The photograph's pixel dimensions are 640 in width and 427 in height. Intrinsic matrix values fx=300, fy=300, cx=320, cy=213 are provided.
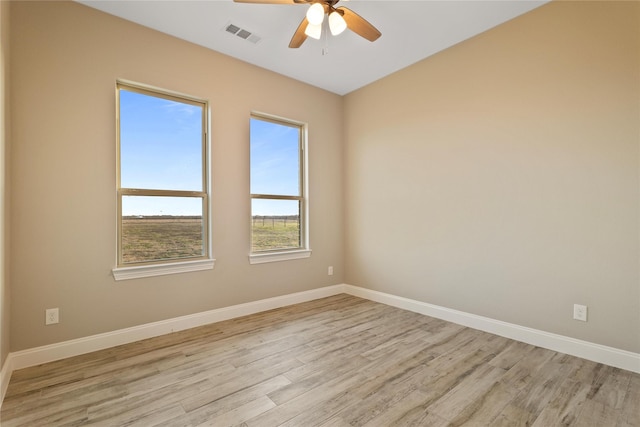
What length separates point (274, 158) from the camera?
4.00m

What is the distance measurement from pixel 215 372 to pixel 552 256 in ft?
9.86

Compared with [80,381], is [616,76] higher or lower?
higher

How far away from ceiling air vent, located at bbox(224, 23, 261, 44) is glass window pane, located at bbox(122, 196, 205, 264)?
1.75 metres

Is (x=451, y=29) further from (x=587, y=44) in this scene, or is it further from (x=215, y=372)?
(x=215, y=372)

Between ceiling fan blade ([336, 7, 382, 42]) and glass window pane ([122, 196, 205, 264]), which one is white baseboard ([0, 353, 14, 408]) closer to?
glass window pane ([122, 196, 205, 264])

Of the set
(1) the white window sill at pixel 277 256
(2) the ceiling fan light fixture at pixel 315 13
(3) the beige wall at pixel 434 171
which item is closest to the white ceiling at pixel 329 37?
(3) the beige wall at pixel 434 171

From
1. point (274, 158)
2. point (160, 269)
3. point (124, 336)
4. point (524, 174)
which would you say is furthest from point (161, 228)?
point (524, 174)

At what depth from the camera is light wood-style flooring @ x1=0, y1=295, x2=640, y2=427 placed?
178 centimetres

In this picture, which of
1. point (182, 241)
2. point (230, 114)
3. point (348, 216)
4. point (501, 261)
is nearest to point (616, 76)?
point (501, 261)

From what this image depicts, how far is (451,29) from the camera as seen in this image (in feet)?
9.87

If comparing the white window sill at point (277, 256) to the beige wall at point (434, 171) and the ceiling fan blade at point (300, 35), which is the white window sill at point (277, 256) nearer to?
the beige wall at point (434, 171)

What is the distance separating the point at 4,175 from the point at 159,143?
1.23 metres

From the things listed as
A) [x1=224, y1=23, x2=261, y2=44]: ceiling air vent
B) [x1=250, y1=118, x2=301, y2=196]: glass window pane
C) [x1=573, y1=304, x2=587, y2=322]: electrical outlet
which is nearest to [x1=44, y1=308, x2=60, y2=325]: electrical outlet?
[x1=250, y1=118, x2=301, y2=196]: glass window pane

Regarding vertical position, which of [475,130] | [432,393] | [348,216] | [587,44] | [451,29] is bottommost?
[432,393]
